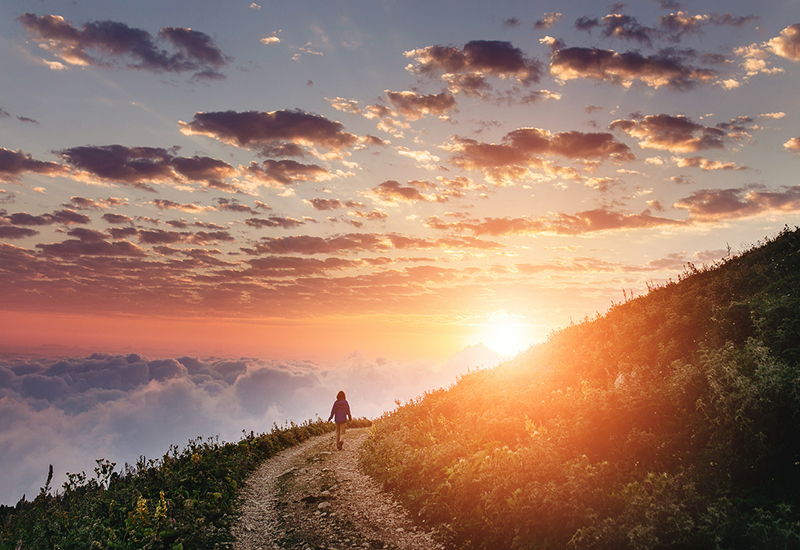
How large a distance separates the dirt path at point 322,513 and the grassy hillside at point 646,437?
2.58ft

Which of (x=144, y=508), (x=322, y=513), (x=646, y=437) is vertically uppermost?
(x=144, y=508)

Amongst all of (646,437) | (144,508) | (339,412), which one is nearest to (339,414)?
(339,412)

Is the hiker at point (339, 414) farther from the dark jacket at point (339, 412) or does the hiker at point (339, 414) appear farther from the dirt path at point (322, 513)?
the dirt path at point (322, 513)

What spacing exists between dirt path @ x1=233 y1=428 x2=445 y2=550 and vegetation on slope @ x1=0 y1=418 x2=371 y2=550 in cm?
77

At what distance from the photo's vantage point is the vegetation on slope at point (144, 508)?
1058 cm

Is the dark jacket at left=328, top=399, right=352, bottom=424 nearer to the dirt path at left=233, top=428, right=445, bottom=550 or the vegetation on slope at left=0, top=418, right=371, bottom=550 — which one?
the dirt path at left=233, top=428, right=445, bottom=550

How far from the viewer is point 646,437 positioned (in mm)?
10031

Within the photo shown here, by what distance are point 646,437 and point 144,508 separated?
12.7 m

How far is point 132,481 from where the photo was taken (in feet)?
47.3

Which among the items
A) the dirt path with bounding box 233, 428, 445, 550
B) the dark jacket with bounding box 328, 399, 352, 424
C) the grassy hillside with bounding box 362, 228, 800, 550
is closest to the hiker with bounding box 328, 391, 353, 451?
the dark jacket with bounding box 328, 399, 352, 424

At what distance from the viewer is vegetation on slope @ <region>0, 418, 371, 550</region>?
416 inches

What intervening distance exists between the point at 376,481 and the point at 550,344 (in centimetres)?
959

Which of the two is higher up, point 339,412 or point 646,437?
point 339,412

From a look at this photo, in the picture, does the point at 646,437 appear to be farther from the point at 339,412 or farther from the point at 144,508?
the point at 339,412
